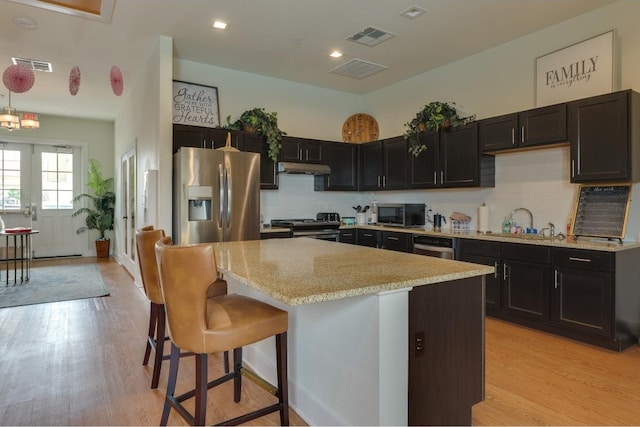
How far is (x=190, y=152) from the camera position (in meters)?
4.00

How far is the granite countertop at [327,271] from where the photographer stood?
1.43m

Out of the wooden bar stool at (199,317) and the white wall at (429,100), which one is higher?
the white wall at (429,100)

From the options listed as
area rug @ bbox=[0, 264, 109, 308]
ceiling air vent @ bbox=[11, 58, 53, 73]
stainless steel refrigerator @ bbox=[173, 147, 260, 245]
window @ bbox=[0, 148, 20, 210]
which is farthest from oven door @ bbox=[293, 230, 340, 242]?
window @ bbox=[0, 148, 20, 210]

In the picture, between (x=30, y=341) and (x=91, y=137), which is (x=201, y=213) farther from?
(x=91, y=137)

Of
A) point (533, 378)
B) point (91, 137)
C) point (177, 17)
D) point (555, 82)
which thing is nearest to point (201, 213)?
point (177, 17)

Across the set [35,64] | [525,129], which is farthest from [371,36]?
[35,64]

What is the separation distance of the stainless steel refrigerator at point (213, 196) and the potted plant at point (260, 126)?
0.67 metres

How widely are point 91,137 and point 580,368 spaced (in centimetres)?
939

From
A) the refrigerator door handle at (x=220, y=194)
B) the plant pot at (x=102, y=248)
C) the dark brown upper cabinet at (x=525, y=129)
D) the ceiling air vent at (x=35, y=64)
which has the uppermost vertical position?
the ceiling air vent at (x=35, y=64)

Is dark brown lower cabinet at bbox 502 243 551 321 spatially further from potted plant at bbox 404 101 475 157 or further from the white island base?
the white island base

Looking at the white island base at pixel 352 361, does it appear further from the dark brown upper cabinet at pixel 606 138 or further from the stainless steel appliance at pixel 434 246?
the dark brown upper cabinet at pixel 606 138

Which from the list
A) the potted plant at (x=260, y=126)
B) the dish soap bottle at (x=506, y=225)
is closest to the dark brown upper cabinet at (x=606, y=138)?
the dish soap bottle at (x=506, y=225)

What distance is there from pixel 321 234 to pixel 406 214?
117 cm

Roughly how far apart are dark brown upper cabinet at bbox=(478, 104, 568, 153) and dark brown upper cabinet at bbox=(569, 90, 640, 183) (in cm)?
11
